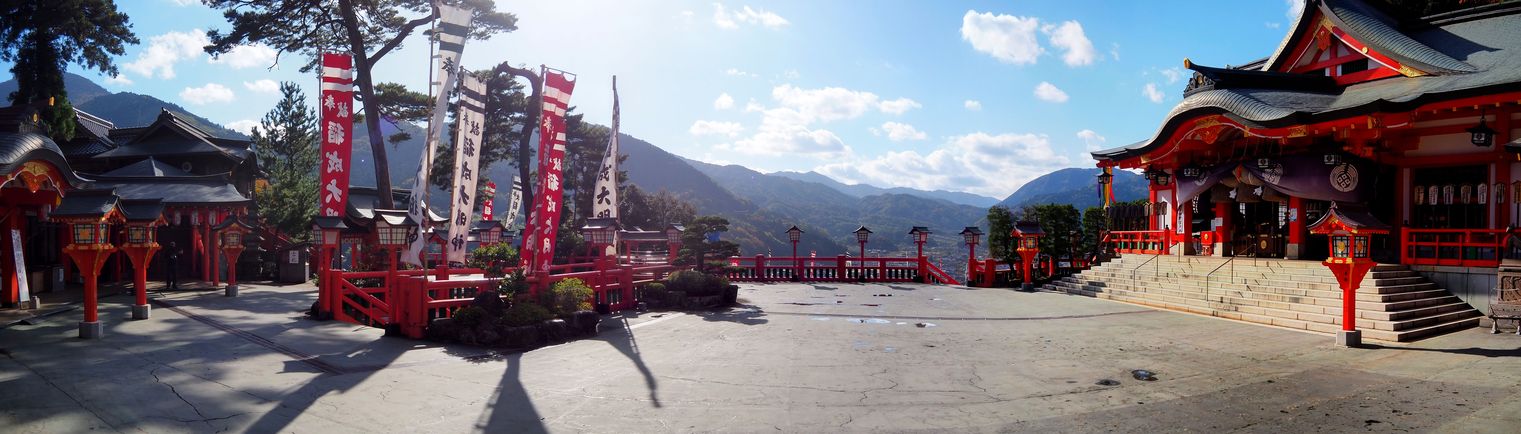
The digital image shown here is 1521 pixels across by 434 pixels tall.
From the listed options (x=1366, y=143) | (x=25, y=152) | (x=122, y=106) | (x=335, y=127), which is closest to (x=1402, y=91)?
(x=1366, y=143)

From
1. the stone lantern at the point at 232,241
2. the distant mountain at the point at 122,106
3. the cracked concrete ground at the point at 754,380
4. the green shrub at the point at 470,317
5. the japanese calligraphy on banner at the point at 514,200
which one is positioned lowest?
the cracked concrete ground at the point at 754,380

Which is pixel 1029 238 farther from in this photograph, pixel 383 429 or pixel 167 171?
pixel 167 171

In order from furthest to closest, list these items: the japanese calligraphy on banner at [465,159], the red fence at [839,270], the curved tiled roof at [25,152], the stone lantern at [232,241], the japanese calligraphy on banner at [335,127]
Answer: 1. the red fence at [839,270]
2. the stone lantern at [232,241]
3. the japanese calligraphy on banner at [335,127]
4. the japanese calligraphy on banner at [465,159]
5. the curved tiled roof at [25,152]

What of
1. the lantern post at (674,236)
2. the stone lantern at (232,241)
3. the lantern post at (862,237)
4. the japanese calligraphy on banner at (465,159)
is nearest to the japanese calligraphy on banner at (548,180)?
the japanese calligraphy on banner at (465,159)

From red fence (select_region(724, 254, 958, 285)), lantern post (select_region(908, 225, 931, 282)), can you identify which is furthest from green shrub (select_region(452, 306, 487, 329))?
lantern post (select_region(908, 225, 931, 282))

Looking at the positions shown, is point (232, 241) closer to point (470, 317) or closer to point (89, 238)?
point (89, 238)

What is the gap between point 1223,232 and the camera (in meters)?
19.7

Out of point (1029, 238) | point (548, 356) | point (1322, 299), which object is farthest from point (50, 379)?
point (1029, 238)

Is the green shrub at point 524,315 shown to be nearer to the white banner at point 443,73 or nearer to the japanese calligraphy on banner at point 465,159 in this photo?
the japanese calligraphy on banner at point 465,159

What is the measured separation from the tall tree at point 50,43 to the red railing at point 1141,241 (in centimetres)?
3164

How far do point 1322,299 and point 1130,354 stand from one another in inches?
244

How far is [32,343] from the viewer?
922cm

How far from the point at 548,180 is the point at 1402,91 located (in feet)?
60.6

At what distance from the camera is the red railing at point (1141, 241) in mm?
20312
